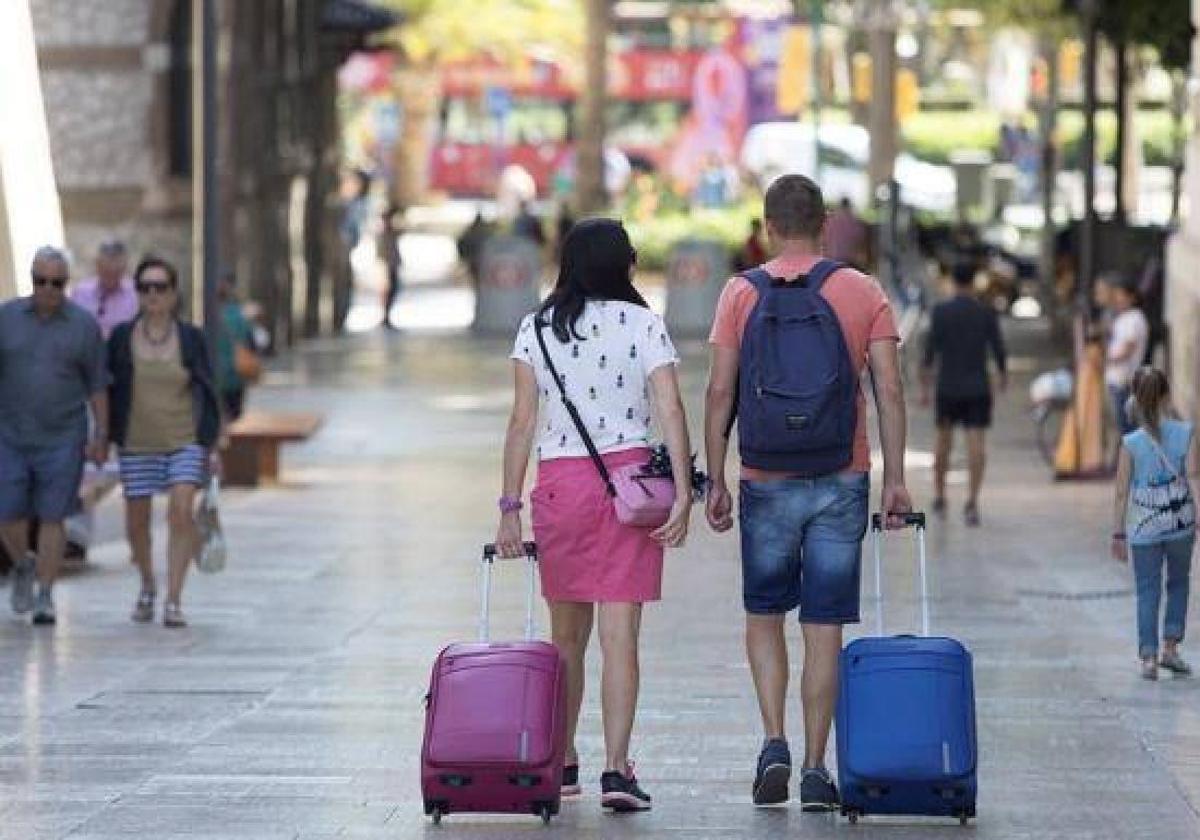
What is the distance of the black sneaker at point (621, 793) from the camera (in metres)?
10.3

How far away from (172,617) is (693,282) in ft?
89.0

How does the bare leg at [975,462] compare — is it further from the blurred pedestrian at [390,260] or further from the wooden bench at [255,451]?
the blurred pedestrian at [390,260]

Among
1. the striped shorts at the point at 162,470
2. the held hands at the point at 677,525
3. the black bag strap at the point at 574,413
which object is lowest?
the striped shorts at the point at 162,470

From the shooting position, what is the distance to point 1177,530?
44.8 feet

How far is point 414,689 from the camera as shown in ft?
44.2

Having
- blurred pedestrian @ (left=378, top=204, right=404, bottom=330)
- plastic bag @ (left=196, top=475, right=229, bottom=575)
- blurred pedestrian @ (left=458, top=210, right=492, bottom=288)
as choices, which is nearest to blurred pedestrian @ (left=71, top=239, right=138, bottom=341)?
plastic bag @ (left=196, top=475, right=229, bottom=575)

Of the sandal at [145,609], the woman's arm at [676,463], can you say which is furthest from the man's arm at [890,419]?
the sandal at [145,609]

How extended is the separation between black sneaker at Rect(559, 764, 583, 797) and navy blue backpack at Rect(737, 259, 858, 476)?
3.51 feet

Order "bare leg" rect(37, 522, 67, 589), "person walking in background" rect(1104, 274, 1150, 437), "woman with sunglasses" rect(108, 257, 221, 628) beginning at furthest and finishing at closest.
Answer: "person walking in background" rect(1104, 274, 1150, 437) < "bare leg" rect(37, 522, 67, 589) < "woman with sunglasses" rect(108, 257, 221, 628)

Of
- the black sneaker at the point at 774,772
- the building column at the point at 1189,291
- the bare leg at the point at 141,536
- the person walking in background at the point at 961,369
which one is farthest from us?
the building column at the point at 1189,291

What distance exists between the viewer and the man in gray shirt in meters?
15.6

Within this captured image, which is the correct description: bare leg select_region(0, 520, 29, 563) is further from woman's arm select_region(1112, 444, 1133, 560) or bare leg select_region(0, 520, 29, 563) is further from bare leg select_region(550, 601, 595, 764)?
bare leg select_region(550, 601, 595, 764)

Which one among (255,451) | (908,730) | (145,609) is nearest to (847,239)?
(255,451)

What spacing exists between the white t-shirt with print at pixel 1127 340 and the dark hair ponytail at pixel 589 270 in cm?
1203
